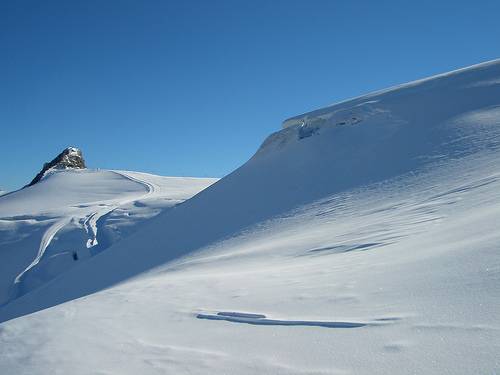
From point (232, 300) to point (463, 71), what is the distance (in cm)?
1665

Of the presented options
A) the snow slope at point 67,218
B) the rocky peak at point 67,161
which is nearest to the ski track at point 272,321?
the snow slope at point 67,218

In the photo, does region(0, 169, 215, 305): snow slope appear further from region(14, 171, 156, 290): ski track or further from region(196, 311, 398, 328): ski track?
region(196, 311, 398, 328): ski track

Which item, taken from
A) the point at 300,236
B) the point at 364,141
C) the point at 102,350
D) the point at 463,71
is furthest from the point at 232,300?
the point at 463,71

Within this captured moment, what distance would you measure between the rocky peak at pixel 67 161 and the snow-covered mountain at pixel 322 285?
28560 mm

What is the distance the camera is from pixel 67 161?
41.2 meters

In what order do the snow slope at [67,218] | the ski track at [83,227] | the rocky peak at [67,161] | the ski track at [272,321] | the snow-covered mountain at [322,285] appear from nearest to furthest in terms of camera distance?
the snow-covered mountain at [322,285], the ski track at [272,321], the snow slope at [67,218], the ski track at [83,227], the rocky peak at [67,161]

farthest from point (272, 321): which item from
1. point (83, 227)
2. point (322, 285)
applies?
point (83, 227)

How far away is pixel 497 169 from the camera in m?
9.16

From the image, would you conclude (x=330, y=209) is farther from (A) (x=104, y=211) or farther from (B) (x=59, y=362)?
(A) (x=104, y=211)

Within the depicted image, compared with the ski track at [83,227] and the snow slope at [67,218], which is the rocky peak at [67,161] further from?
the ski track at [83,227]

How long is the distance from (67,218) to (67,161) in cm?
2058

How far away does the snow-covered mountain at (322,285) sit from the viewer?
9.10 feet

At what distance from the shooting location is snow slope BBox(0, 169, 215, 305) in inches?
699

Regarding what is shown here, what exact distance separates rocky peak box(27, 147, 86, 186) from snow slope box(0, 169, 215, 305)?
20.2 feet
